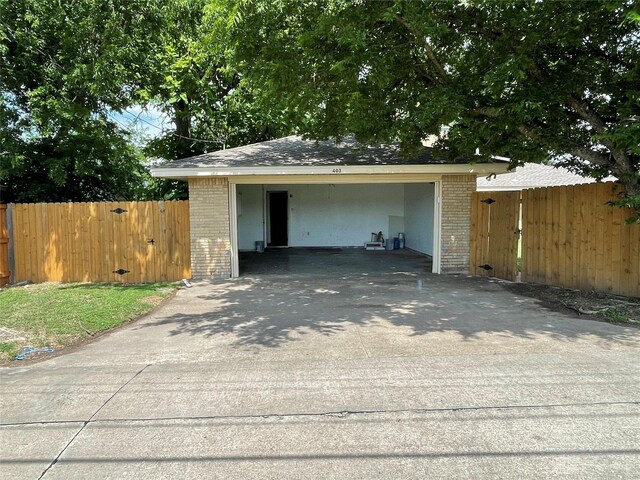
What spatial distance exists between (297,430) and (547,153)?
280 inches

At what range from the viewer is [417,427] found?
10.7 ft

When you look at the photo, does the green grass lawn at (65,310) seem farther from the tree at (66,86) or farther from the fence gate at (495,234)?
the fence gate at (495,234)

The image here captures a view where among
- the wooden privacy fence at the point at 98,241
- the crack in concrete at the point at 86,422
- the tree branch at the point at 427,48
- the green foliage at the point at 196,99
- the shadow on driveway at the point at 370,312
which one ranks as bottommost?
the crack in concrete at the point at 86,422

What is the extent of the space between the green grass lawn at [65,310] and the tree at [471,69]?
15.7 feet

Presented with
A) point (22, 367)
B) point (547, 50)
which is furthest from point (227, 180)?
point (547, 50)

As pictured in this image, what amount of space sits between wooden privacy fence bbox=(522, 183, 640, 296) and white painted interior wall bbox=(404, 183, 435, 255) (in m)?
5.37

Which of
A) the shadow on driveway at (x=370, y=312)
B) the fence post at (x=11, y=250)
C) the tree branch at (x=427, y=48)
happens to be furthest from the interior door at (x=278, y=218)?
the tree branch at (x=427, y=48)

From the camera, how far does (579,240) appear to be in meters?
7.89

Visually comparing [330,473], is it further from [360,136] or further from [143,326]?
[360,136]

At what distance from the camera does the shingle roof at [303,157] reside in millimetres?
10398

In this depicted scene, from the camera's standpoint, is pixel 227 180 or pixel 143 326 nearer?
pixel 143 326

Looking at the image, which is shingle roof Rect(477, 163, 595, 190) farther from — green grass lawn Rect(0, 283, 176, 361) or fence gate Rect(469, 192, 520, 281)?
green grass lawn Rect(0, 283, 176, 361)

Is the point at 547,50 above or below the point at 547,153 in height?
above

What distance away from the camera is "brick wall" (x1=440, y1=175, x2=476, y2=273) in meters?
10.7
